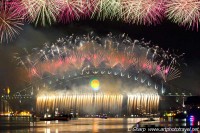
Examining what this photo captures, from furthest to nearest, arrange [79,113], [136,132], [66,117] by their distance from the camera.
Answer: [79,113]
[66,117]
[136,132]

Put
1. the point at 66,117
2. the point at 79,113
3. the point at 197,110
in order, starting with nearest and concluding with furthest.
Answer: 1. the point at 197,110
2. the point at 66,117
3. the point at 79,113

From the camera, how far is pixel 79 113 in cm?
19025

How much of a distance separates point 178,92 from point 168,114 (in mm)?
16701

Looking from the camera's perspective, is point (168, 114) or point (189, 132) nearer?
point (189, 132)

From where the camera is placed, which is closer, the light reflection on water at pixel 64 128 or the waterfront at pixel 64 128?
the light reflection on water at pixel 64 128

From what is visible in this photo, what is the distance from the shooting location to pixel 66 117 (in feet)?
503

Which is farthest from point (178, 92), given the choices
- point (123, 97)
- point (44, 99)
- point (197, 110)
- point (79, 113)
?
point (197, 110)

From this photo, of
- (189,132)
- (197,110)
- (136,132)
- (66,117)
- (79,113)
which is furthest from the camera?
(79,113)

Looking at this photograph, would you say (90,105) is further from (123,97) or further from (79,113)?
(123,97)

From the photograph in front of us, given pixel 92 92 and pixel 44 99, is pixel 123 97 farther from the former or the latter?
pixel 44 99

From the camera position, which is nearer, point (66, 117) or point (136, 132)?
point (136, 132)

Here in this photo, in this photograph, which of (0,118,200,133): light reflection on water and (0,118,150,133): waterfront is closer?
(0,118,200,133): light reflection on water

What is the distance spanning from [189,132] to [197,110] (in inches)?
1380

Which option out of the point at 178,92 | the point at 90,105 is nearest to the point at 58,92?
the point at 90,105
